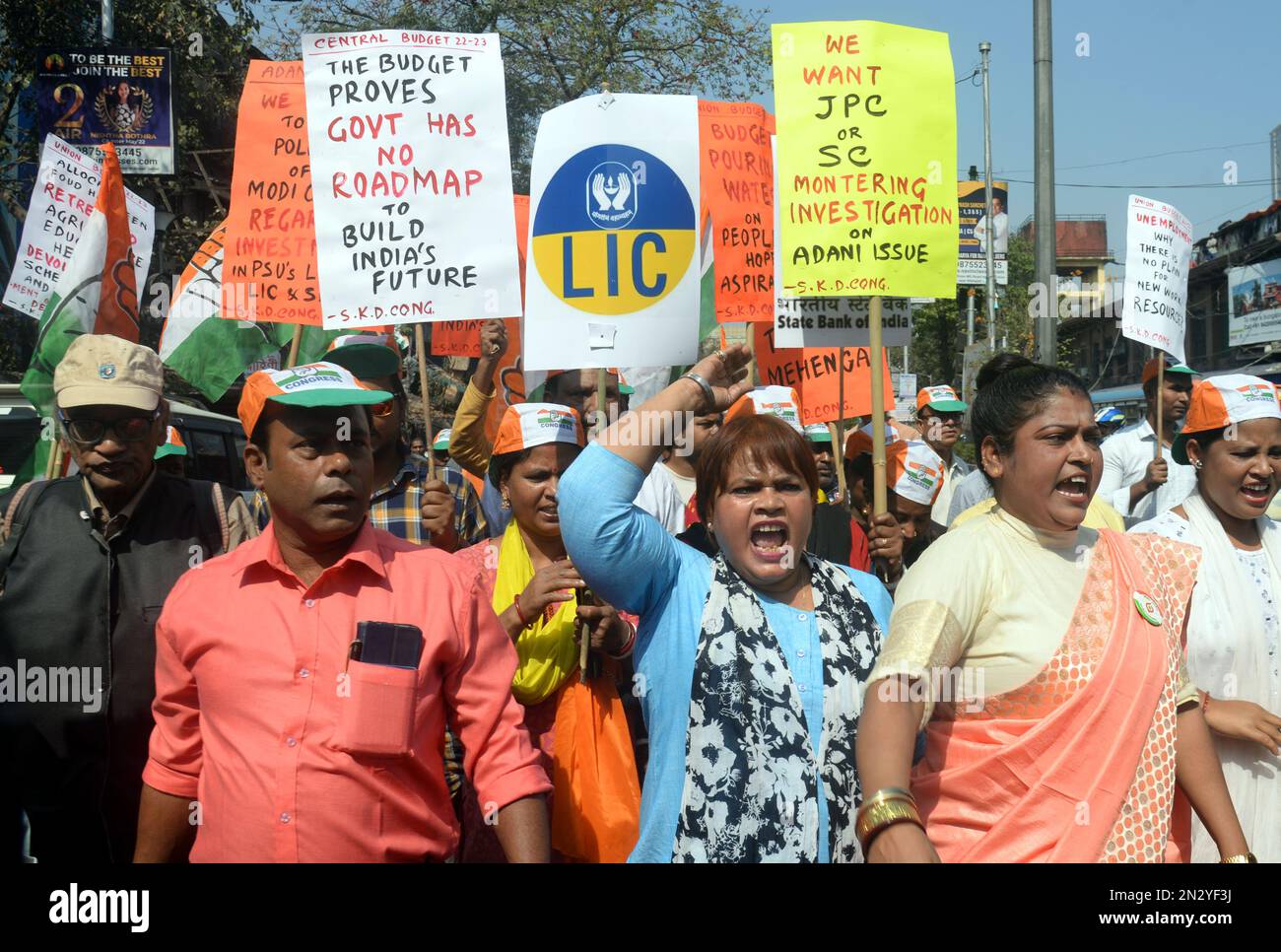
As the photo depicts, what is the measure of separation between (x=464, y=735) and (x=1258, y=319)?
123ft

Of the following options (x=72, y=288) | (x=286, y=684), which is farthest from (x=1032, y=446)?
(x=72, y=288)

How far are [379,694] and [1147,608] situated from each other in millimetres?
1692

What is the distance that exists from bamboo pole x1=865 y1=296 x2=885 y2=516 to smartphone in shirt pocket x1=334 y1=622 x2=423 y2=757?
2.21m

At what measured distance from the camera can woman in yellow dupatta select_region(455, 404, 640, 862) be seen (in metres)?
3.51

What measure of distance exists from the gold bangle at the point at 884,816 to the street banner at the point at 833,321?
3.30 metres

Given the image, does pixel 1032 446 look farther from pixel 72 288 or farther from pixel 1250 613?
pixel 72 288

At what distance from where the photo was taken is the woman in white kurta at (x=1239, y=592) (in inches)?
136

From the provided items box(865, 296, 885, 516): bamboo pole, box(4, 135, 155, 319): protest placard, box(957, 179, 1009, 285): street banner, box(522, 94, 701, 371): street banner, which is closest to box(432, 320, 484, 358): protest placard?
box(4, 135, 155, 319): protest placard

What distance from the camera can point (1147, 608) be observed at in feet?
8.94

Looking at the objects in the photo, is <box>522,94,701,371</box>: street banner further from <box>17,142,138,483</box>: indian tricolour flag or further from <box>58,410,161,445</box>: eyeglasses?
<box>17,142,138,483</box>: indian tricolour flag

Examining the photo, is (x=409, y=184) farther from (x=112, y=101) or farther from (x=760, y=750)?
(x=112, y=101)

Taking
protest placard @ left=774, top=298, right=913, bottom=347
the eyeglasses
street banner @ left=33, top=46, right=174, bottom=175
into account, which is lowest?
the eyeglasses

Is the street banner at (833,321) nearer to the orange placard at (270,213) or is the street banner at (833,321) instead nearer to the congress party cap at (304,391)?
the orange placard at (270,213)

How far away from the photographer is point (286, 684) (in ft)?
8.01
